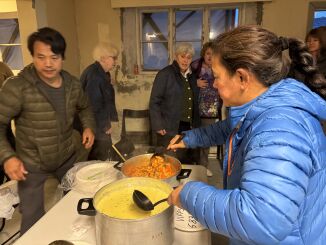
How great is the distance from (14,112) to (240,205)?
4.62 ft

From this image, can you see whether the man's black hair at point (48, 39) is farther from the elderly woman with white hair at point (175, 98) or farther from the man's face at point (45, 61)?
the elderly woman with white hair at point (175, 98)

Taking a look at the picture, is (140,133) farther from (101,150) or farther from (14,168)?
(14,168)

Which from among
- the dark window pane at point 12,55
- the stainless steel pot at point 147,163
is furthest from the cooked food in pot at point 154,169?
the dark window pane at point 12,55

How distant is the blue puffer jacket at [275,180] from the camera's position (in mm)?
631

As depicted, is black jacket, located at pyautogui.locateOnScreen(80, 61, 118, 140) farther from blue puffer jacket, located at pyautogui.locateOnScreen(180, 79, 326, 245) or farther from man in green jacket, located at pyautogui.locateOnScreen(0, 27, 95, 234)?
blue puffer jacket, located at pyautogui.locateOnScreen(180, 79, 326, 245)

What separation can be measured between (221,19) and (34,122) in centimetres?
286

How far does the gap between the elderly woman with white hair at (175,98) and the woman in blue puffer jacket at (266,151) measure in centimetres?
176

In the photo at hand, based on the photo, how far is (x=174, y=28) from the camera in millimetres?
3777

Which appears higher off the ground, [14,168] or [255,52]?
[255,52]

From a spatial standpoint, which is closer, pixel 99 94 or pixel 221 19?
pixel 99 94

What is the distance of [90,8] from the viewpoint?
3.77 meters

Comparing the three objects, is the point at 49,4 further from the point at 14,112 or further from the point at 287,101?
the point at 287,101

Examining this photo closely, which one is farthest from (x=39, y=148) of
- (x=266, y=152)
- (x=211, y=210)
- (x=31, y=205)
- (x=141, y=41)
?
(x=141, y=41)

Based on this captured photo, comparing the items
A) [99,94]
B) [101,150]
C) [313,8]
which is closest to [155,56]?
[99,94]
